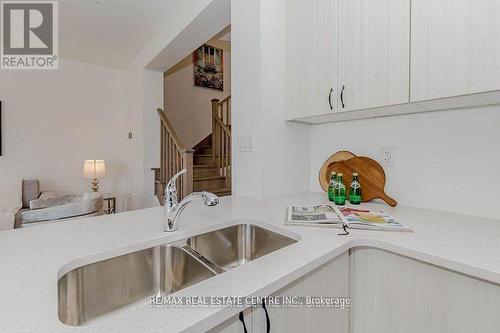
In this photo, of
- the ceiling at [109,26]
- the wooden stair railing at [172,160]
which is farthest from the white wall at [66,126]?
the wooden stair railing at [172,160]

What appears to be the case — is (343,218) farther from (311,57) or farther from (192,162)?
(192,162)

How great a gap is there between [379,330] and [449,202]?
714 millimetres

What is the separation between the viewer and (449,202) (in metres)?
1.24

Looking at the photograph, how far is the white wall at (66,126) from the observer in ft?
11.5

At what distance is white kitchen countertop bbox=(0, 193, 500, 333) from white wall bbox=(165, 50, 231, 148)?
12.6 ft

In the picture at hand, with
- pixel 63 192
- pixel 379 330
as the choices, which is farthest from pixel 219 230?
pixel 63 192

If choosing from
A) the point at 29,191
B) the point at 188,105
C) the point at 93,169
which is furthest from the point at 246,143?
the point at 188,105

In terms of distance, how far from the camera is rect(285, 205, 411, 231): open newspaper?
990mm

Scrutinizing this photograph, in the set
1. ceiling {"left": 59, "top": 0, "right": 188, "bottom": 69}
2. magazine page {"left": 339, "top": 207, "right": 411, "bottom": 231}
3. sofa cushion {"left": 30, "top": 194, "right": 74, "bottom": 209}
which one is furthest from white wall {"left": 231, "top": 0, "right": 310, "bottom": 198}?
sofa cushion {"left": 30, "top": 194, "right": 74, "bottom": 209}

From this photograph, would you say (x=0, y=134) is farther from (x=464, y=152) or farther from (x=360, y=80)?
(x=464, y=152)

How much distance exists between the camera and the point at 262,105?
153 centimetres

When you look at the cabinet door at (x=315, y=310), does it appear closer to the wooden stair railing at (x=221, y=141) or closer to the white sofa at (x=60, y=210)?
the white sofa at (x=60, y=210)

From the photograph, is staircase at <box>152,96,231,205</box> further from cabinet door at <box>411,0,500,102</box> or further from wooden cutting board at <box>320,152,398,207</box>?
cabinet door at <box>411,0,500,102</box>

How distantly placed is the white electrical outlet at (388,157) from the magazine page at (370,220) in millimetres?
369
